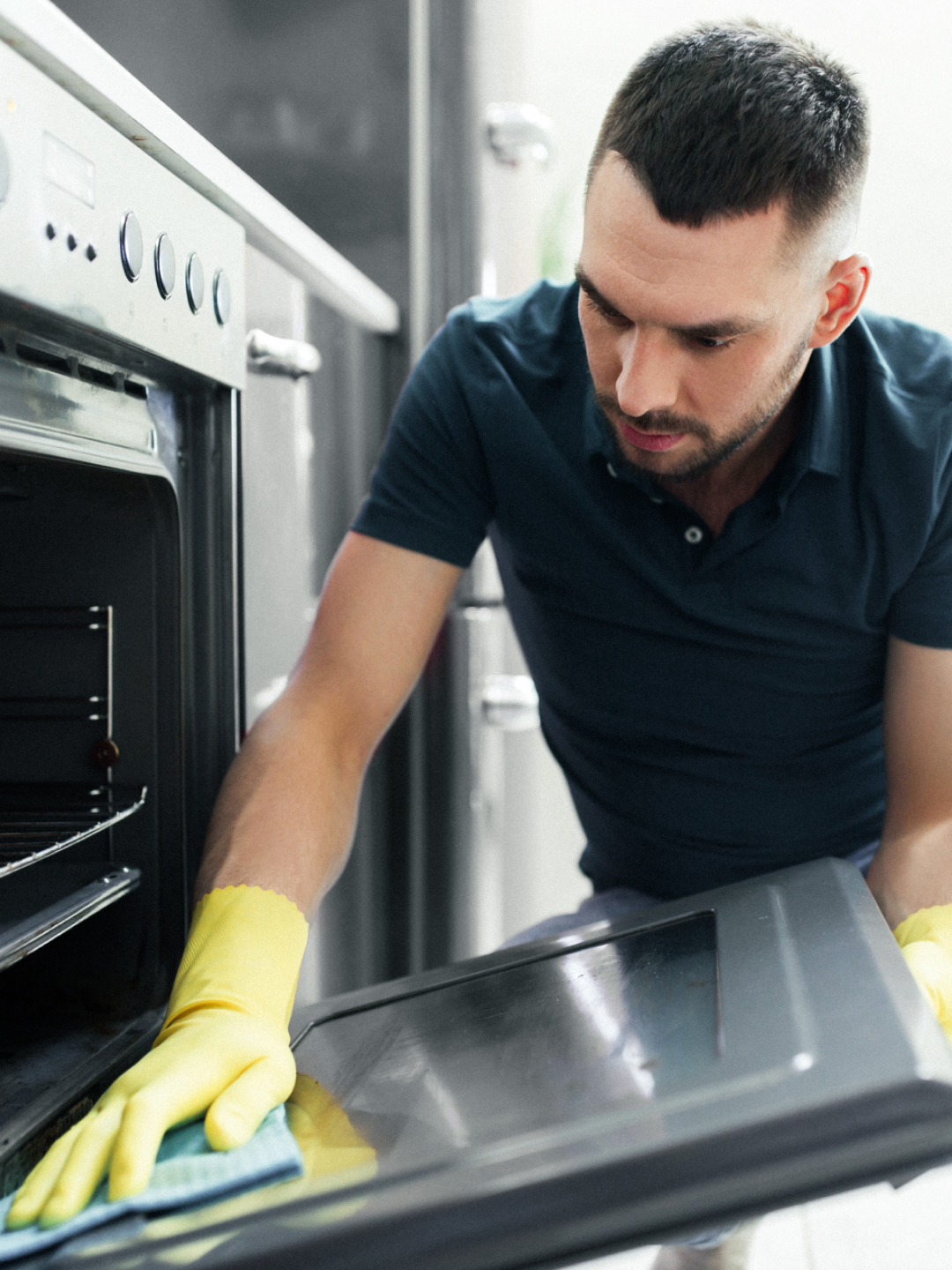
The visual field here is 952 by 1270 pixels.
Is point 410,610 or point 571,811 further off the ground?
point 410,610

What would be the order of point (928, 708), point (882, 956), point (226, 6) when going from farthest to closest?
point (226, 6) → point (928, 708) → point (882, 956)

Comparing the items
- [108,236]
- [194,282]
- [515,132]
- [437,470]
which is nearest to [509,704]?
[437,470]

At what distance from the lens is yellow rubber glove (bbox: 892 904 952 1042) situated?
36.9 inches

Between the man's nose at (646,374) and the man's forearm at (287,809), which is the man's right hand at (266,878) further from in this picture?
the man's nose at (646,374)

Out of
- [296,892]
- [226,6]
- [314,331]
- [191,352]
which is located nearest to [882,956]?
[296,892]

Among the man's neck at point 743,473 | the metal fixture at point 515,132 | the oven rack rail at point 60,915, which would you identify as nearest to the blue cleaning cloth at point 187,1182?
the oven rack rail at point 60,915

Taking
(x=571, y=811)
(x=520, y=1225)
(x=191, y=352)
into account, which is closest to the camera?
(x=520, y=1225)

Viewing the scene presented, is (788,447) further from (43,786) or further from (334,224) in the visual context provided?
(43,786)

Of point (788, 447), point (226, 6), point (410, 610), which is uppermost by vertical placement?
point (226, 6)

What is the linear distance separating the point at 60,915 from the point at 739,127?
2.90 feet

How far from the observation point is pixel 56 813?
0.94 metres

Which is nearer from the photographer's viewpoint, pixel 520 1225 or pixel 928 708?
pixel 520 1225

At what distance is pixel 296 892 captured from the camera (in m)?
1.05

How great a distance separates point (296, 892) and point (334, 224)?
1.04 m
